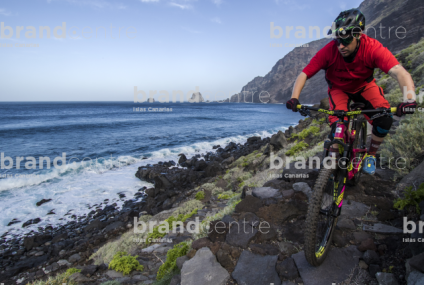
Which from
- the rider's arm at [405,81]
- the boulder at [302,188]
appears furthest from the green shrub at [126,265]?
the rider's arm at [405,81]

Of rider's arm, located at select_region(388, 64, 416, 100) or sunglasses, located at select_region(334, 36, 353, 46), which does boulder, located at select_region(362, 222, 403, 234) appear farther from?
sunglasses, located at select_region(334, 36, 353, 46)

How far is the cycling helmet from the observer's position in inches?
116

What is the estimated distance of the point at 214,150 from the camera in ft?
85.6

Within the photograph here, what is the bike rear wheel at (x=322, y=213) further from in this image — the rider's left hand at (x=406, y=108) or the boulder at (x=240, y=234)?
the boulder at (x=240, y=234)

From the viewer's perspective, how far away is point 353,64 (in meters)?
3.30

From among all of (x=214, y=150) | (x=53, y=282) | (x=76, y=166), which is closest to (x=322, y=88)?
(x=214, y=150)

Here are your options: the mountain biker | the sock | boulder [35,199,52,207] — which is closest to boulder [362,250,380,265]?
the mountain biker

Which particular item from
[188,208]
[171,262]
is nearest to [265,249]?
[171,262]

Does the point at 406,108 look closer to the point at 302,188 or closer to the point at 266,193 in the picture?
the point at 302,188

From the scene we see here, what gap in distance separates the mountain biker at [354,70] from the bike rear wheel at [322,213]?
447mm

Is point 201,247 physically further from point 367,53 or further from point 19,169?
point 19,169

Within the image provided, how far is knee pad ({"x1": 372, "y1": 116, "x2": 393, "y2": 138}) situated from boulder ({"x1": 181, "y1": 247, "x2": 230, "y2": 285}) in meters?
3.46

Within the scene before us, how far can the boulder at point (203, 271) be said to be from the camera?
3088mm

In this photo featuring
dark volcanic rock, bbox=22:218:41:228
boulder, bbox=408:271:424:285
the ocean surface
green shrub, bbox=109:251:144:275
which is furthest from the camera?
the ocean surface
